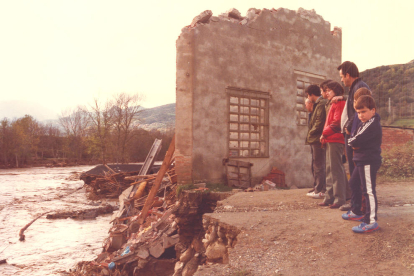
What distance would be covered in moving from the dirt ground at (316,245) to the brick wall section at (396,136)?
1277 cm

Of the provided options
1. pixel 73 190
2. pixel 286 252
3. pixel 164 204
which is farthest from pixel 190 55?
pixel 73 190

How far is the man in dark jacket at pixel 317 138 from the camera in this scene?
Result: 17.4ft

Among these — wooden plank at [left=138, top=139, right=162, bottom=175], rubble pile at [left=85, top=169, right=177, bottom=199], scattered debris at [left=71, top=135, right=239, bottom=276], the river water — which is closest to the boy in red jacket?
scattered debris at [left=71, top=135, right=239, bottom=276]

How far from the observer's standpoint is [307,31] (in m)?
11.1

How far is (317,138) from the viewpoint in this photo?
532 cm

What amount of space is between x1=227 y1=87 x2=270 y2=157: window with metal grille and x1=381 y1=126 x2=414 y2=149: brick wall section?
8.89 meters

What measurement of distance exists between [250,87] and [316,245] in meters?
6.84

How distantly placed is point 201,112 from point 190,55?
1.53 meters

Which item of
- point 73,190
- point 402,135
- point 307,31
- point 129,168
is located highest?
point 307,31

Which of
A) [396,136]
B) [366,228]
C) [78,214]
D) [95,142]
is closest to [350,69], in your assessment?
[366,228]

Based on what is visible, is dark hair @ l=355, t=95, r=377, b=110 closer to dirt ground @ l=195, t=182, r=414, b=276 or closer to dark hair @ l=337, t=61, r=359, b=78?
dark hair @ l=337, t=61, r=359, b=78

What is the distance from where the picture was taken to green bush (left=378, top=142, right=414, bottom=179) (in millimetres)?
10234

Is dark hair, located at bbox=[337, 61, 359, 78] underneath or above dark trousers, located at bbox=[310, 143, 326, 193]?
above

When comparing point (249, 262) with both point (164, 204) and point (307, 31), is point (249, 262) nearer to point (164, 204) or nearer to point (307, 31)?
point (164, 204)
